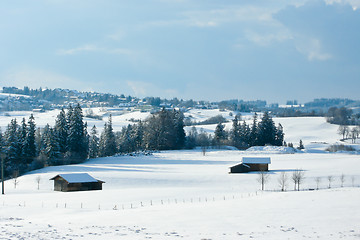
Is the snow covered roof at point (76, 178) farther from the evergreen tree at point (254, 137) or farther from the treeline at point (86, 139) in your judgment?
the evergreen tree at point (254, 137)

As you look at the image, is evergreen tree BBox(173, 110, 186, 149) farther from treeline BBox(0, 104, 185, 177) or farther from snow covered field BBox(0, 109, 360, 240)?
snow covered field BBox(0, 109, 360, 240)

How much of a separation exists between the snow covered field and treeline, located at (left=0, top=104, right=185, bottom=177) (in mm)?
9851

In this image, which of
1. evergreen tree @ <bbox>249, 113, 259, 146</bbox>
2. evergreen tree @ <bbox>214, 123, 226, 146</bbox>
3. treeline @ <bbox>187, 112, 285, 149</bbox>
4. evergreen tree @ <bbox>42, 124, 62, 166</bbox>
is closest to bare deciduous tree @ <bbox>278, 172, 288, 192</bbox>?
evergreen tree @ <bbox>42, 124, 62, 166</bbox>

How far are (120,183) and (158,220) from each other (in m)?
31.4

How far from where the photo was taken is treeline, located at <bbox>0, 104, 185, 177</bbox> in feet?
265

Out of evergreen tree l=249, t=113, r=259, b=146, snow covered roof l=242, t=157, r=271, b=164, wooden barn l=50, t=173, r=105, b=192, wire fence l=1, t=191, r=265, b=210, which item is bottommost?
wooden barn l=50, t=173, r=105, b=192

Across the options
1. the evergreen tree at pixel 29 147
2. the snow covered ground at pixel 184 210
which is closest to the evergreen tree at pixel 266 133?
the snow covered ground at pixel 184 210

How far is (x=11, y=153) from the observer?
7956 cm

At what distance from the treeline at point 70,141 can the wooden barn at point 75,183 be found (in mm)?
13446

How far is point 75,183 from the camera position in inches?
2160

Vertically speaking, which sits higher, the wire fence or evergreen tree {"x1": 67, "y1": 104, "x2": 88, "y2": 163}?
evergreen tree {"x1": 67, "y1": 104, "x2": 88, "y2": 163}

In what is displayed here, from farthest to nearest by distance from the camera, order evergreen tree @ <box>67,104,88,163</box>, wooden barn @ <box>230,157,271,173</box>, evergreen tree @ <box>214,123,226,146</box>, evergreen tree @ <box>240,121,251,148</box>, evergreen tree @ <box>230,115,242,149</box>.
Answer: evergreen tree @ <box>214,123,226,146</box>, evergreen tree @ <box>240,121,251,148</box>, evergreen tree @ <box>230,115,242,149</box>, evergreen tree @ <box>67,104,88,163</box>, wooden barn @ <box>230,157,271,173</box>

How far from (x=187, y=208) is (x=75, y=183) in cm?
2403

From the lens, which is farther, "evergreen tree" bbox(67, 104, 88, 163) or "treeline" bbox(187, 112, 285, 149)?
"treeline" bbox(187, 112, 285, 149)
